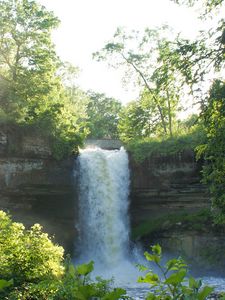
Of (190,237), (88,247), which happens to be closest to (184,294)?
(190,237)

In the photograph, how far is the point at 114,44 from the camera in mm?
30969

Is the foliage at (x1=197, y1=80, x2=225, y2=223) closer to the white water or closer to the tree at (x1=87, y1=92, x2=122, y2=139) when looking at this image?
the white water

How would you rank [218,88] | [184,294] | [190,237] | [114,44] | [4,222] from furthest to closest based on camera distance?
[114,44] < [190,237] < [4,222] < [218,88] < [184,294]

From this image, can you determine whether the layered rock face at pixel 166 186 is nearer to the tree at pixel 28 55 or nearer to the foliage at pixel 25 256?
the tree at pixel 28 55

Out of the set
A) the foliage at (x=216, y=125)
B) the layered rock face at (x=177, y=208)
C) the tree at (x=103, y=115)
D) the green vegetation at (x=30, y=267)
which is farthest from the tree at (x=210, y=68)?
the tree at (x=103, y=115)

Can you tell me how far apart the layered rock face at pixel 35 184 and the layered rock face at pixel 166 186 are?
4.01m

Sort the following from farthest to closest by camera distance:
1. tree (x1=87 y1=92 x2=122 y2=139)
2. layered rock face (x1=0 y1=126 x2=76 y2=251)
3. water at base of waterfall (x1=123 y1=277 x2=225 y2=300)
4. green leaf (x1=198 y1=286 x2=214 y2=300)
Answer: tree (x1=87 y1=92 x2=122 y2=139)
layered rock face (x1=0 y1=126 x2=76 y2=251)
water at base of waterfall (x1=123 y1=277 x2=225 y2=300)
green leaf (x1=198 y1=286 x2=214 y2=300)

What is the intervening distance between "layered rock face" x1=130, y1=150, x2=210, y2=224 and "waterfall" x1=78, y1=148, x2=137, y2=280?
2.52ft

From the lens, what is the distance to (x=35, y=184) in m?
22.3

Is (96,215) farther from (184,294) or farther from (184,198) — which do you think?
(184,294)

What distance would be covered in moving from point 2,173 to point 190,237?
10.7 metres

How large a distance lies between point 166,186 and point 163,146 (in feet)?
7.85

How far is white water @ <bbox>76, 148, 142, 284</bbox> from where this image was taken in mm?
22422

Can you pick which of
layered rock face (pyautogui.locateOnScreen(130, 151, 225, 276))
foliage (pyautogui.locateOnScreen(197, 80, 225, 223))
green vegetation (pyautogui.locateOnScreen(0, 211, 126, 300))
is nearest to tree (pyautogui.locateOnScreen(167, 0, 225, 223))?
foliage (pyautogui.locateOnScreen(197, 80, 225, 223))
